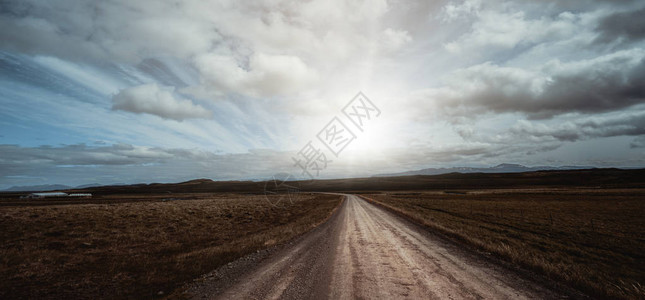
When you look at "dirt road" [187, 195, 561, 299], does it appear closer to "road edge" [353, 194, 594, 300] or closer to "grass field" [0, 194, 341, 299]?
"road edge" [353, 194, 594, 300]

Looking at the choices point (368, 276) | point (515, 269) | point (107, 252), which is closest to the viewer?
point (368, 276)

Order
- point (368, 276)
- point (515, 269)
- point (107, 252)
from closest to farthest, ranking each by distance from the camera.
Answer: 1. point (368, 276)
2. point (515, 269)
3. point (107, 252)

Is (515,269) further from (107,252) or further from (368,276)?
(107,252)

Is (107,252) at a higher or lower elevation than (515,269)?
higher

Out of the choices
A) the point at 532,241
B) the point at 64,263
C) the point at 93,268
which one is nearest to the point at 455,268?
the point at 532,241

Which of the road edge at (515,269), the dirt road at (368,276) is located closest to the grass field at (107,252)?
the dirt road at (368,276)

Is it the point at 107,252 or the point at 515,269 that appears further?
the point at 107,252

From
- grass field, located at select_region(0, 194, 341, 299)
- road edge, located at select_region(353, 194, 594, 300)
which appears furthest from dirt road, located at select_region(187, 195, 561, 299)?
grass field, located at select_region(0, 194, 341, 299)

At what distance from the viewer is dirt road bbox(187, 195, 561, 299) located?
6516mm

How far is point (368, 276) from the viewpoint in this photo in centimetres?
782

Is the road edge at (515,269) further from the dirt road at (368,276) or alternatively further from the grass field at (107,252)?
the grass field at (107,252)

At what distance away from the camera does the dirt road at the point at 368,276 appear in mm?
6516

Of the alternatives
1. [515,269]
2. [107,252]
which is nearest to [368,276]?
[515,269]

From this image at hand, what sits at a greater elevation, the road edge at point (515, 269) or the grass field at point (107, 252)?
the grass field at point (107, 252)
